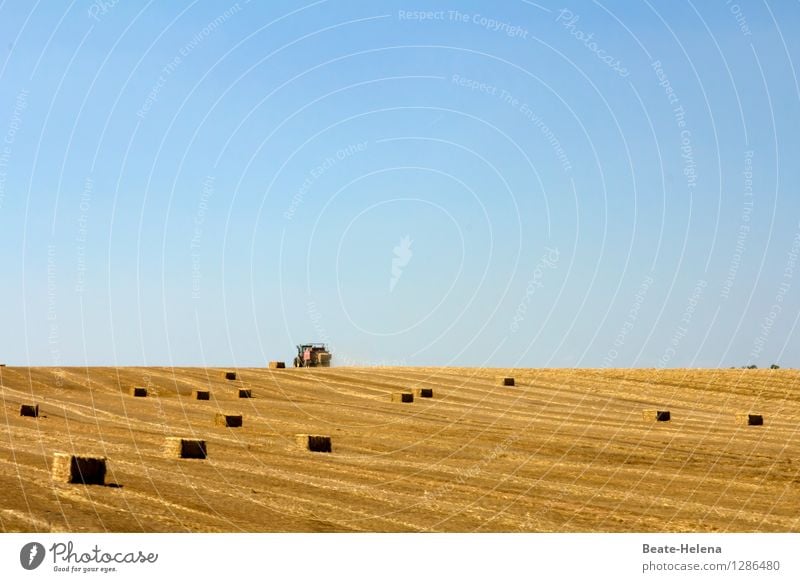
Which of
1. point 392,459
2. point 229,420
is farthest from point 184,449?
point 229,420

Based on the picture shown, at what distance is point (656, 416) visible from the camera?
132 feet

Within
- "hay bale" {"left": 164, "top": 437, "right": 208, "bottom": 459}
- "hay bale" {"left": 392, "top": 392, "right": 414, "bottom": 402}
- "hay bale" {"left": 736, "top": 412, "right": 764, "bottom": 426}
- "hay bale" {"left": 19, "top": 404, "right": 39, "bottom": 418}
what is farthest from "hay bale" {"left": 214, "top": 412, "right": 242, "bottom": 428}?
"hay bale" {"left": 736, "top": 412, "right": 764, "bottom": 426}

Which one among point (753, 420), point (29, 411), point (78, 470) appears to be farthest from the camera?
point (753, 420)

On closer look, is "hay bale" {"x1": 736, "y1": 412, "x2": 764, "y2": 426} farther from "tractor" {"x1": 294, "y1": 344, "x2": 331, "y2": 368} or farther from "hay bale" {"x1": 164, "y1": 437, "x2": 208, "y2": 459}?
"tractor" {"x1": 294, "y1": 344, "x2": 331, "y2": 368}

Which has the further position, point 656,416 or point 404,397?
point 404,397

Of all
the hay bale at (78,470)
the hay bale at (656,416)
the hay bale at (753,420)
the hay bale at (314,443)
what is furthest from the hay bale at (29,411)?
the hay bale at (753,420)

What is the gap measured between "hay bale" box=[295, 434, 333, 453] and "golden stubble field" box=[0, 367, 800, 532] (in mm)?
359

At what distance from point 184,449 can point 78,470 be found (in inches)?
192

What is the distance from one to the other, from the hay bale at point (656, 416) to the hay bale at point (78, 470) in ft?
76.7

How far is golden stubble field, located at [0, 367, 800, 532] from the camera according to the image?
20406 mm

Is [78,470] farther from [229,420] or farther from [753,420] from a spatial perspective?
[753,420]

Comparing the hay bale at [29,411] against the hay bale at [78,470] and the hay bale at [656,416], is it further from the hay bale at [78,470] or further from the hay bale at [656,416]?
the hay bale at [656,416]
